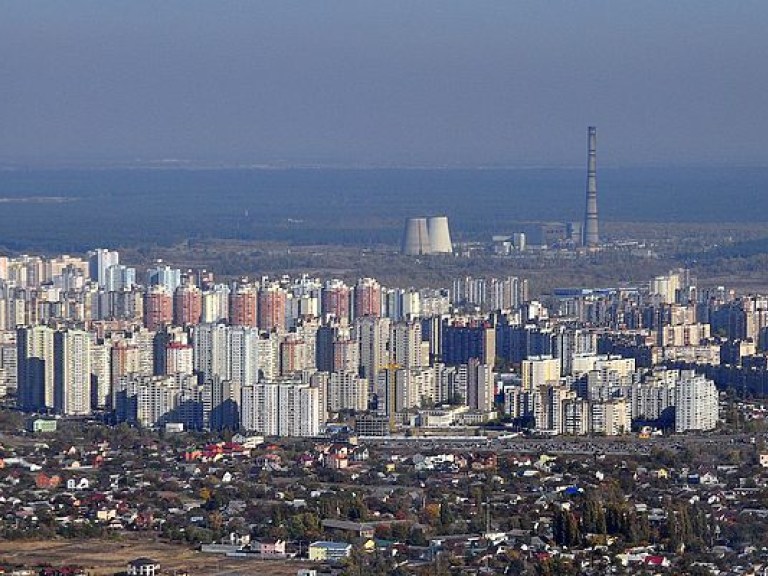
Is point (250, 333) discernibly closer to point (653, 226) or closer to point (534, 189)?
point (653, 226)

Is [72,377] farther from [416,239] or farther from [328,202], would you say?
[328,202]

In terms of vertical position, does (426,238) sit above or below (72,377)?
above

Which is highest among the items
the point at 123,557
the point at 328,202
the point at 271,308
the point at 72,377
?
the point at 328,202

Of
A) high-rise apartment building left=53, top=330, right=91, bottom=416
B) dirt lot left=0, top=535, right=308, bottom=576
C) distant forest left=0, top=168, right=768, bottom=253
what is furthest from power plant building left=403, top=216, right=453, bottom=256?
dirt lot left=0, top=535, right=308, bottom=576

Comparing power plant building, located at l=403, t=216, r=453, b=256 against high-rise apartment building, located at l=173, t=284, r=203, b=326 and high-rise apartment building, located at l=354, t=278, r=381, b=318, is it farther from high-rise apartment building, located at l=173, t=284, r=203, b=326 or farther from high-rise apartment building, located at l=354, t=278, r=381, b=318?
high-rise apartment building, located at l=173, t=284, r=203, b=326

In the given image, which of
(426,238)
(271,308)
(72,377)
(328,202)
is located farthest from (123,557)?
(328,202)

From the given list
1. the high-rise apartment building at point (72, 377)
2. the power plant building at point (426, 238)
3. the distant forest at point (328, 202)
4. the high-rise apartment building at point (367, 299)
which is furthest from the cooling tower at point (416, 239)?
the high-rise apartment building at point (72, 377)

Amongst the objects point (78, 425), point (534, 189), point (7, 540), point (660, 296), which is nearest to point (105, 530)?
point (7, 540)

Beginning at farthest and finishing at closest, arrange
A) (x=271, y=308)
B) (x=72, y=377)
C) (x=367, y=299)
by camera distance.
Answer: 1. (x=367, y=299)
2. (x=271, y=308)
3. (x=72, y=377)
